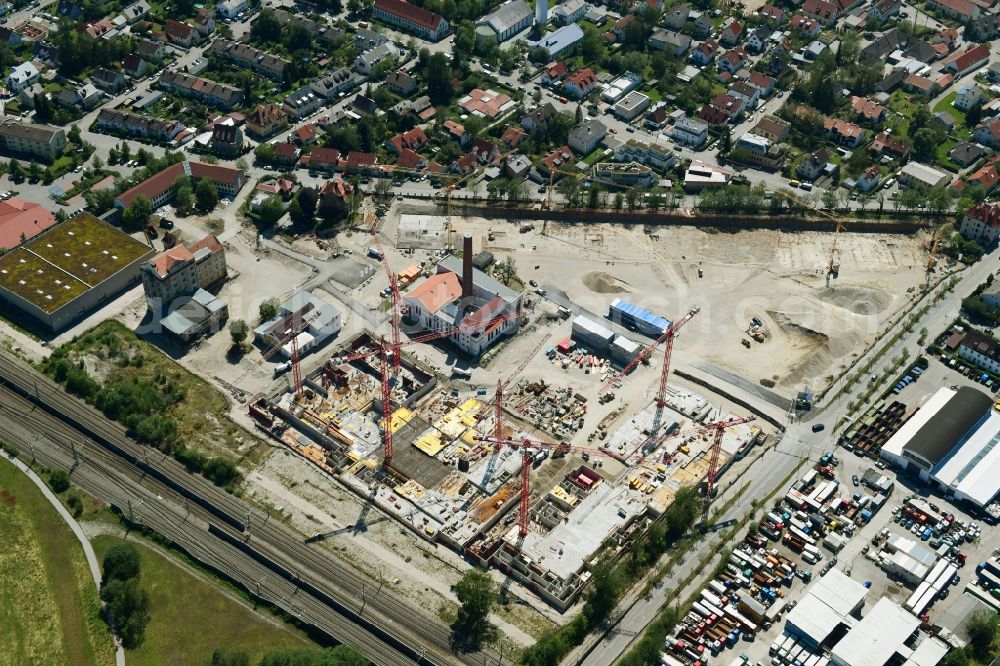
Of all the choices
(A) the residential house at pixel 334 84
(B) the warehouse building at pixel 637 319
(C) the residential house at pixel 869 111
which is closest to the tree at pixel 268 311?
(B) the warehouse building at pixel 637 319

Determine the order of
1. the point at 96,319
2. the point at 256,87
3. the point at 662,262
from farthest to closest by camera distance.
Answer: the point at 256,87 < the point at 662,262 < the point at 96,319

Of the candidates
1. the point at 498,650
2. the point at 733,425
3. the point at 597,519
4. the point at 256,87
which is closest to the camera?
the point at 498,650

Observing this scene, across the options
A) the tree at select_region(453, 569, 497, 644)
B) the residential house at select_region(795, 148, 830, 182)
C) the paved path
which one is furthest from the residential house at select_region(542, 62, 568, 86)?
the paved path

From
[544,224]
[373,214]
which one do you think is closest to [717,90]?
[544,224]

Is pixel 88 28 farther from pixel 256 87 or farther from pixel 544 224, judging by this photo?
pixel 544 224

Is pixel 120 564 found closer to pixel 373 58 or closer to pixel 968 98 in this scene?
pixel 373 58

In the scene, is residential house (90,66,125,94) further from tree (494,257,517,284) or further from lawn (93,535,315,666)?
lawn (93,535,315,666)

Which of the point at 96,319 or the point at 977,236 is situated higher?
the point at 977,236

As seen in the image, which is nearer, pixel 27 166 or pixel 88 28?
pixel 27 166

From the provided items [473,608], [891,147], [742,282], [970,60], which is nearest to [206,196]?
[742,282]
